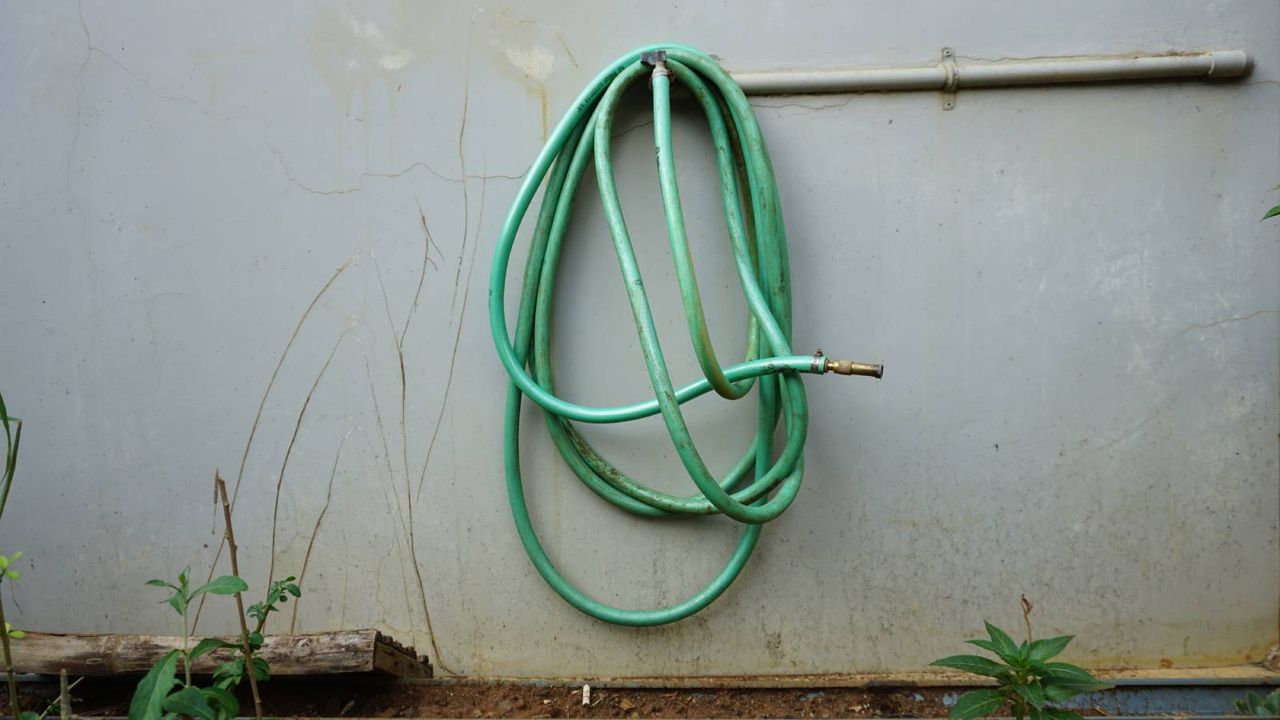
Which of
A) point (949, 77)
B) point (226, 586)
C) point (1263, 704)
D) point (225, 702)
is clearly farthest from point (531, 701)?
point (949, 77)

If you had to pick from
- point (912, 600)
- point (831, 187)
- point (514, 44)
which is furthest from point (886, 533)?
point (514, 44)

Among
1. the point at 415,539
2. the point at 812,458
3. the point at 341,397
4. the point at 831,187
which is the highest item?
the point at 831,187

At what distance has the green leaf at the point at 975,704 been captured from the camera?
1.46 metres

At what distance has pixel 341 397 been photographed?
211cm

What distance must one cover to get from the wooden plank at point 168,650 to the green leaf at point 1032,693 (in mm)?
1298

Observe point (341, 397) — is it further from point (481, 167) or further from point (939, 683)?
point (939, 683)

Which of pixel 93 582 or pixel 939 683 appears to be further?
pixel 93 582

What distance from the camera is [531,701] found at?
6.57 ft

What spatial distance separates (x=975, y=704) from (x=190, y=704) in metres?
1.25

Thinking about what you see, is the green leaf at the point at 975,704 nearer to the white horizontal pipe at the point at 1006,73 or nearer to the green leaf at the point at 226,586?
the green leaf at the point at 226,586

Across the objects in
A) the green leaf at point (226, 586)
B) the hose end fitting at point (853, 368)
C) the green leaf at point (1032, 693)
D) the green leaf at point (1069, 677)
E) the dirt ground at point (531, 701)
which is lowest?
the dirt ground at point (531, 701)

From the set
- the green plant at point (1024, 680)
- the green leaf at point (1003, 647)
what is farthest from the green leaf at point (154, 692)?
the green leaf at point (1003, 647)

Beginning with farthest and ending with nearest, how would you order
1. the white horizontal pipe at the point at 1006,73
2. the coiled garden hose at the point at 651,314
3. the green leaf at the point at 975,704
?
the white horizontal pipe at the point at 1006,73 → the coiled garden hose at the point at 651,314 → the green leaf at the point at 975,704

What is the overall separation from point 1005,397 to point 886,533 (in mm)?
425
